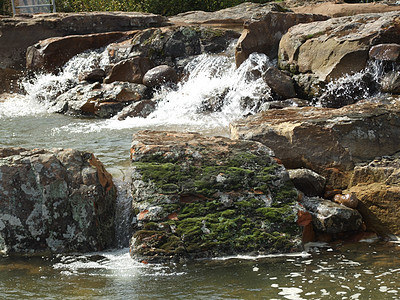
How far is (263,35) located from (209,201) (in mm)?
6727

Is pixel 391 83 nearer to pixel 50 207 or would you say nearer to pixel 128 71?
pixel 128 71

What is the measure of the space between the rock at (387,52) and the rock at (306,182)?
12.9ft

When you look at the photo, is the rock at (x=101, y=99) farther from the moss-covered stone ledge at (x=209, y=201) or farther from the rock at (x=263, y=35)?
the moss-covered stone ledge at (x=209, y=201)

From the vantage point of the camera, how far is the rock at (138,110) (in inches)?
411

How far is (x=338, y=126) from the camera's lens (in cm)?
600

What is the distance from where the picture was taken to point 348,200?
5.38m

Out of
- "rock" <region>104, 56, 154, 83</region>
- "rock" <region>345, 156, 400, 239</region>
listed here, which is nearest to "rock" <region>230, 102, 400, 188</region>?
"rock" <region>345, 156, 400, 239</region>

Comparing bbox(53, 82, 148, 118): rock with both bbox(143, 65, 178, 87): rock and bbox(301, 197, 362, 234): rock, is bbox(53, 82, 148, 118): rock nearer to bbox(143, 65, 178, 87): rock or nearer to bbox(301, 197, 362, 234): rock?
bbox(143, 65, 178, 87): rock

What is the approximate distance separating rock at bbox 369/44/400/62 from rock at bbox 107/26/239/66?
14.5ft

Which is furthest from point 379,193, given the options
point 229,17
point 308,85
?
point 229,17

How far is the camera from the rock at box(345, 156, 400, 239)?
521cm

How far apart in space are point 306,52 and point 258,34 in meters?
1.38

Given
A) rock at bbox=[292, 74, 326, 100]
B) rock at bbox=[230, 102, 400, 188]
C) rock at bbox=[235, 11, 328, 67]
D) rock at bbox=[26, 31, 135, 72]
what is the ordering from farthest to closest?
rock at bbox=[26, 31, 135, 72]
rock at bbox=[235, 11, 328, 67]
rock at bbox=[292, 74, 326, 100]
rock at bbox=[230, 102, 400, 188]

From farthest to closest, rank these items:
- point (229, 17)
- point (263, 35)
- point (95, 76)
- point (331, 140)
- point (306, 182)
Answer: point (229, 17) → point (95, 76) → point (263, 35) → point (331, 140) → point (306, 182)
